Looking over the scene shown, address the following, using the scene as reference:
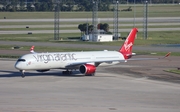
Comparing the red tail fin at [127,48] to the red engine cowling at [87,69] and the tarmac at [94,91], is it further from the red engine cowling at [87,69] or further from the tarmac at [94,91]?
the red engine cowling at [87,69]

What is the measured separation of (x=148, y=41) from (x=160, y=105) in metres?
75.7

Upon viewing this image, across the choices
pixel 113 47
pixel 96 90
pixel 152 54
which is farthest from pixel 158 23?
pixel 96 90

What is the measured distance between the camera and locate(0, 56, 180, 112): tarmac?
144ft

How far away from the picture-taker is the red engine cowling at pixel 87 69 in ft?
209

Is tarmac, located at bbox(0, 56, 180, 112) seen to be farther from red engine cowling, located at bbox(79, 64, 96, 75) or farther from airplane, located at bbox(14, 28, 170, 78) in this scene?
airplane, located at bbox(14, 28, 170, 78)

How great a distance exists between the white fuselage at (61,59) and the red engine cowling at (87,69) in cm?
76

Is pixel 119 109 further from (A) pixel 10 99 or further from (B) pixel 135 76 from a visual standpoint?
(B) pixel 135 76

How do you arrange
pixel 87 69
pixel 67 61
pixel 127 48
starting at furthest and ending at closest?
pixel 127 48, pixel 67 61, pixel 87 69

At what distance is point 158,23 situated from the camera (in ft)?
584

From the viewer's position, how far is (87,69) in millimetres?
63500

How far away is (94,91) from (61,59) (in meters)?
11.6

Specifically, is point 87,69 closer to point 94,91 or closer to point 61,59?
point 61,59

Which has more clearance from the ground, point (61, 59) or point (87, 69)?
point (61, 59)

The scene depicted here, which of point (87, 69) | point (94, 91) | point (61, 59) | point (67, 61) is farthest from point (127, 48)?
point (94, 91)
